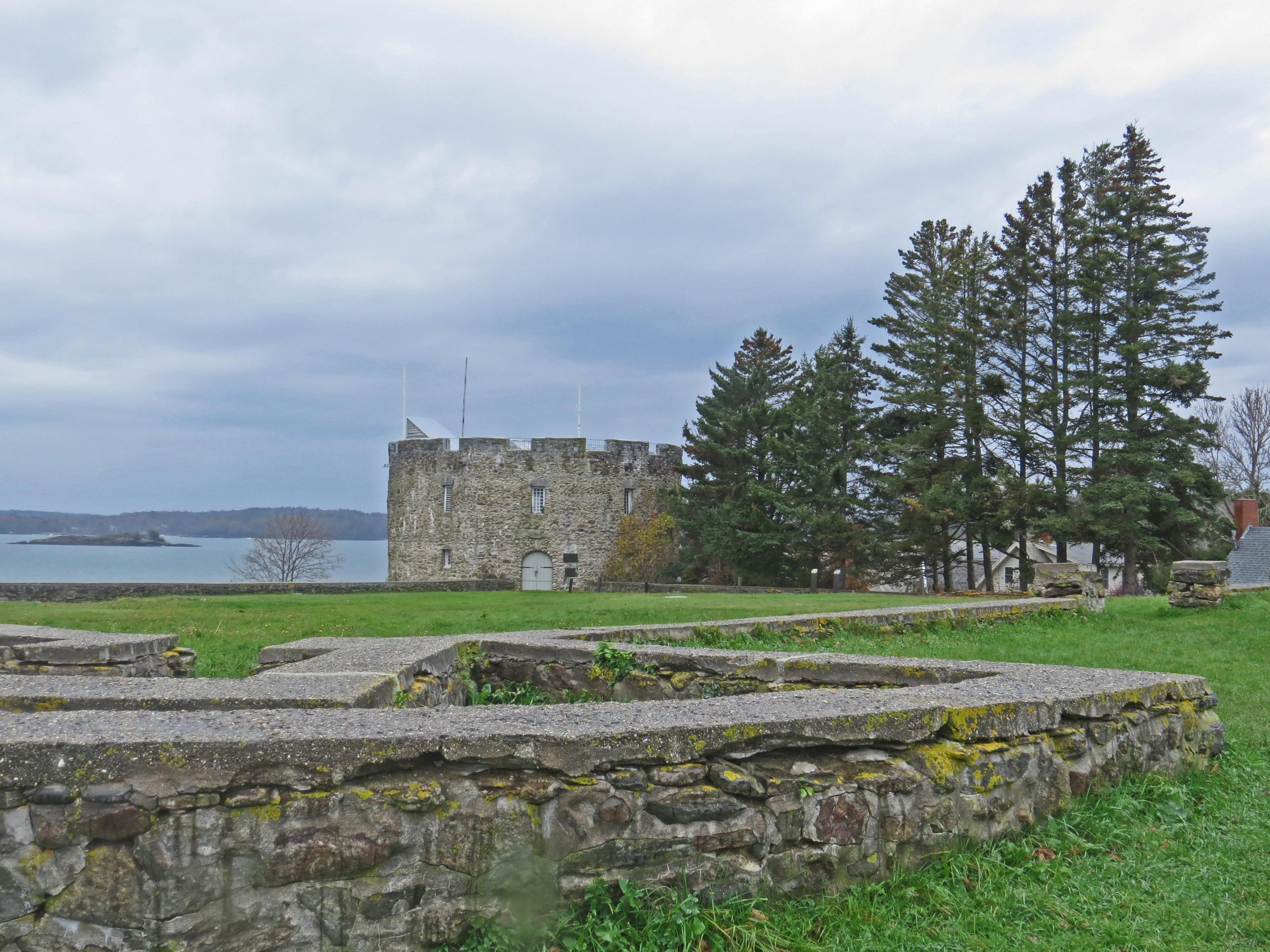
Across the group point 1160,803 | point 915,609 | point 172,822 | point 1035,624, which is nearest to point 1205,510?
point 1035,624

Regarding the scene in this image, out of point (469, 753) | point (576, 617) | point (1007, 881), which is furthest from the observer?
point (576, 617)

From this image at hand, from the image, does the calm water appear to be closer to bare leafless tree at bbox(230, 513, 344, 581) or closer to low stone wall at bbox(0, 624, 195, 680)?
bare leafless tree at bbox(230, 513, 344, 581)

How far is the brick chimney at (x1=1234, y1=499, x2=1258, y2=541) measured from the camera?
37.7m

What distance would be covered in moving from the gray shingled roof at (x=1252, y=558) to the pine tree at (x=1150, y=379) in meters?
3.61

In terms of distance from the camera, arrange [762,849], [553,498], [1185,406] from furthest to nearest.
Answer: [553,498]
[1185,406]
[762,849]

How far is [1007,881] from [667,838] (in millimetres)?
1512

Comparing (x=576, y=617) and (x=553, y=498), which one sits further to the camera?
(x=553, y=498)

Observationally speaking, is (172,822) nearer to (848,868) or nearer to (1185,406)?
(848,868)

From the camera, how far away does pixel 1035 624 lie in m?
12.4

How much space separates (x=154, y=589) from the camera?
2670cm

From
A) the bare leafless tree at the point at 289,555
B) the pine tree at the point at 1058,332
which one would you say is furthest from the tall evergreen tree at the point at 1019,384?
the bare leafless tree at the point at 289,555

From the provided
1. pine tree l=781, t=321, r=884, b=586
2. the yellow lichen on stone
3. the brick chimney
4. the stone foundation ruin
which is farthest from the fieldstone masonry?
the brick chimney

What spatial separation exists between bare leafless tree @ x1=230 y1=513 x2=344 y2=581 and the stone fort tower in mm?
22753

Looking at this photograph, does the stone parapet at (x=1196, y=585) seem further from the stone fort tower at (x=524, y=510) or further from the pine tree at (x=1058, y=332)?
the stone fort tower at (x=524, y=510)
